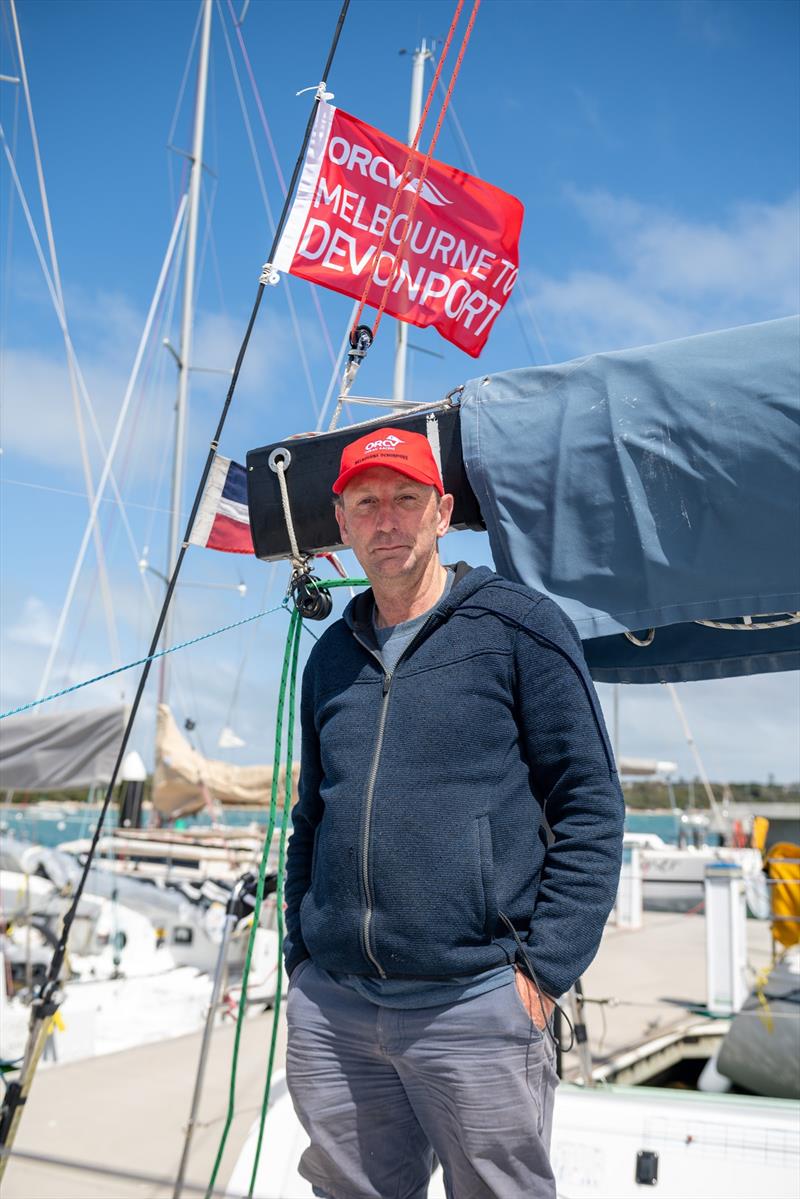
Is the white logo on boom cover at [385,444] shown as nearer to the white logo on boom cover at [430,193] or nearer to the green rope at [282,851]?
the green rope at [282,851]

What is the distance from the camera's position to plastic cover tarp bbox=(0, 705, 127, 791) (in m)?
9.32

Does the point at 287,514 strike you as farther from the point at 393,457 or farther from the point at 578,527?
the point at 578,527

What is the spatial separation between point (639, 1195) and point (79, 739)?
7824mm

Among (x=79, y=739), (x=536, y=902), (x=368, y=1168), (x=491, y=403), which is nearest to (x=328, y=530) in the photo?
(x=491, y=403)

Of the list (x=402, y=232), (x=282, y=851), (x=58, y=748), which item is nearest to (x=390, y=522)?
(x=282, y=851)

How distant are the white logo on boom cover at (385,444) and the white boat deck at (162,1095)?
196 cm

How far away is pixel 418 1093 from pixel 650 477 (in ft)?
4.73

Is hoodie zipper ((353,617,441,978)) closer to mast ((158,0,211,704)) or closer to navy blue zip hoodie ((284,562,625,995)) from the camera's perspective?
navy blue zip hoodie ((284,562,625,995))

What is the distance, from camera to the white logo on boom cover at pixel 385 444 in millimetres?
2055

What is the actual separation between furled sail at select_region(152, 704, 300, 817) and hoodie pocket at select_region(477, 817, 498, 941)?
14426 millimetres

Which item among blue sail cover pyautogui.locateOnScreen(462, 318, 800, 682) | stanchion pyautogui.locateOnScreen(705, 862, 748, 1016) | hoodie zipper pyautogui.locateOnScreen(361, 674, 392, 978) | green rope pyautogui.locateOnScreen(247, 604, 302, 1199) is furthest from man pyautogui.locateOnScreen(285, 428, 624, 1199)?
stanchion pyautogui.locateOnScreen(705, 862, 748, 1016)

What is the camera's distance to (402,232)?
15.1ft

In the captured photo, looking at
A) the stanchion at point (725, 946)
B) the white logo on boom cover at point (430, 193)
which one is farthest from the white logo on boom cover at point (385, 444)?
the stanchion at point (725, 946)

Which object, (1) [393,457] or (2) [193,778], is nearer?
(1) [393,457]
